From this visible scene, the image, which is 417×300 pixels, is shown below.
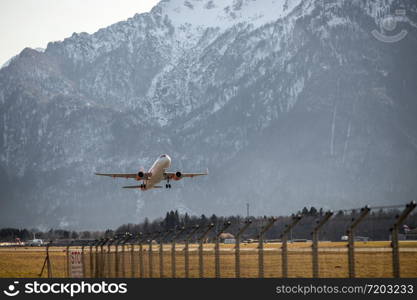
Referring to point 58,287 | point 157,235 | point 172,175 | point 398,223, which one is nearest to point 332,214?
point 398,223

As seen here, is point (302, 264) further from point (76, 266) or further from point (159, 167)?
point (159, 167)

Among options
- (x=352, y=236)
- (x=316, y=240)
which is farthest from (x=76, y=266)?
(x=352, y=236)

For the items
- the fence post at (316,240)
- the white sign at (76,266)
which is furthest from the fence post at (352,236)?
the white sign at (76,266)

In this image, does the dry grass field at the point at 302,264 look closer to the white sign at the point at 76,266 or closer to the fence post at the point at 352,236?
the fence post at the point at 352,236

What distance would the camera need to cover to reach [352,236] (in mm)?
32844

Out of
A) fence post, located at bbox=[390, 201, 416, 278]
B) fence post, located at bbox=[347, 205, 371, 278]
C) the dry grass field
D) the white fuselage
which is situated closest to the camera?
fence post, located at bbox=[390, 201, 416, 278]

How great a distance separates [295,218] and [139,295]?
847 cm

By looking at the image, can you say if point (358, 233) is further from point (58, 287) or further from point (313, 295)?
point (58, 287)

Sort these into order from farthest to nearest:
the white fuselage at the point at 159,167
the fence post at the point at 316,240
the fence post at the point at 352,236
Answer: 1. the white fuselage at the point at 159,167
2. the fence post at the point at 316,240
3. the fence post at the point at 352,236

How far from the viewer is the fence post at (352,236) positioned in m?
32.6

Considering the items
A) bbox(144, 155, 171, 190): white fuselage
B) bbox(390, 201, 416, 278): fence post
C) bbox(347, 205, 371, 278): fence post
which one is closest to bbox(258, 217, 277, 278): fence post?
bbox(347, 205, 371, 278): fence post

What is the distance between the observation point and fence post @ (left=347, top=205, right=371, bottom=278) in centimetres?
3262

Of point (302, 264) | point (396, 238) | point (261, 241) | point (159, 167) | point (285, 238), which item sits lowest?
point (302, 264)

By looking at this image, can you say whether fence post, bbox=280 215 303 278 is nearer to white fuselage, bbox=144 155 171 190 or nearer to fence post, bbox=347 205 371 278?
fence post, bbox=347 205 371 278
